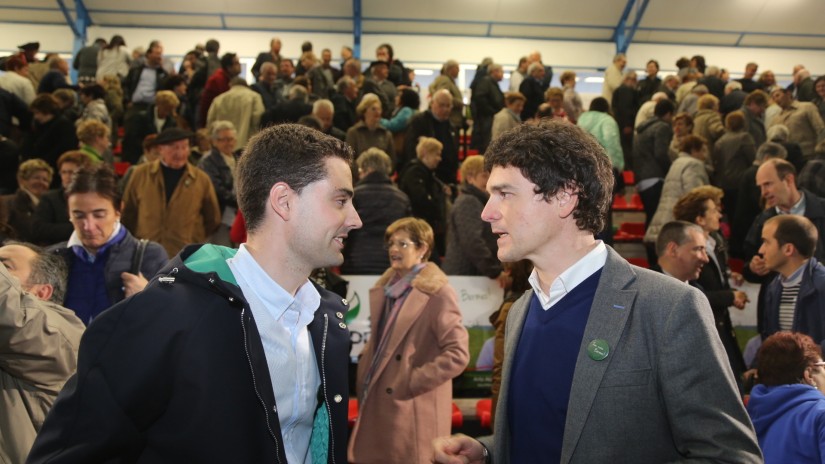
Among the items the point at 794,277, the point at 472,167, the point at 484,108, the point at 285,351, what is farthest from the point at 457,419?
the point at 484,108

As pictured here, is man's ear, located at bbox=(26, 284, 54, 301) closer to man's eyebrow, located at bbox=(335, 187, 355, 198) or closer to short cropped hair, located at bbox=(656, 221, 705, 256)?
man's eyebrow, located at bbox=(335, 187, 355, 198)

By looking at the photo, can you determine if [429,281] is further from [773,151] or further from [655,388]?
[773,151]

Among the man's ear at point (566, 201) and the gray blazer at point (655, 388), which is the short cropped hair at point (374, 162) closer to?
the man's ear at point (566, 201)

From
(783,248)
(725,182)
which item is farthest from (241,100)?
(783,248)

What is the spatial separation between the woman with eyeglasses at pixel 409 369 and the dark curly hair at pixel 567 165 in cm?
237

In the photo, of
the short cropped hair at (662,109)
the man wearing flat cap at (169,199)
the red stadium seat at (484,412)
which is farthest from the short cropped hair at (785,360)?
the short cropped hair at (662,109)

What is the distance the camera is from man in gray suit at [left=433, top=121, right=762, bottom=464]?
1770 millimetres

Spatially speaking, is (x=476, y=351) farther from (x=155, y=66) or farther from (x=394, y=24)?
(x=394, y=24)

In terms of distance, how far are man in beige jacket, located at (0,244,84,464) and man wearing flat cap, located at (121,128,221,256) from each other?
3341mm

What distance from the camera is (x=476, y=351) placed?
589 cm

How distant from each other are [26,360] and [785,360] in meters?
3.20

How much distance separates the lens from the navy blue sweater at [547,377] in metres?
1.97

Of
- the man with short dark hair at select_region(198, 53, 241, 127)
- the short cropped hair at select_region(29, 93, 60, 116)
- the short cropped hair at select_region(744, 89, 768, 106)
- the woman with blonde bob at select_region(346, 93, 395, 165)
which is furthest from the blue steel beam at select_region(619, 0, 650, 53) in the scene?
the short cropped hair at select_region(29, 93, 60, 116)

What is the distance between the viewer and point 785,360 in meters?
3.38
